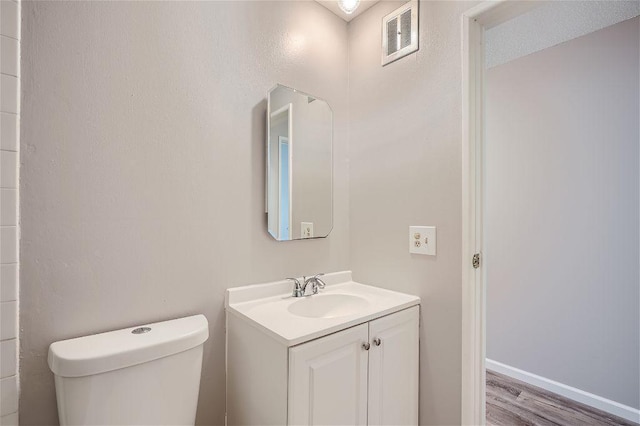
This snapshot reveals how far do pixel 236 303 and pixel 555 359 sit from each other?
219 centimetres

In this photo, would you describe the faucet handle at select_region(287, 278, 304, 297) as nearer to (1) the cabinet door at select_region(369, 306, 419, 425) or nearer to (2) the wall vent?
(1) the cabinet door at select_region(369, 306, 419, 425)

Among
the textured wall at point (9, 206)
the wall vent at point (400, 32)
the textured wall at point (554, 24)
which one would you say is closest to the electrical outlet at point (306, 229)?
the wall vent at point (400, 32)

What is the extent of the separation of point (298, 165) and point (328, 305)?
0.69 meters

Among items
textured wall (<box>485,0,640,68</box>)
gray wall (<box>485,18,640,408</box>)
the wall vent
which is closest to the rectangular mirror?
the wall vent

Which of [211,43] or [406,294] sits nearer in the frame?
[211,43]

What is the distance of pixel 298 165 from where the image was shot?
4.92 feet

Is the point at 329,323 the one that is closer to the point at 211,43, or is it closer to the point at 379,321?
the point at 379,321

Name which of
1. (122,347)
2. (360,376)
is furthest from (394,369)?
(122,347)

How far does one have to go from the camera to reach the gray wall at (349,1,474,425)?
127 cm

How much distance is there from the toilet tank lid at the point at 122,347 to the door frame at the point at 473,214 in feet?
3.35

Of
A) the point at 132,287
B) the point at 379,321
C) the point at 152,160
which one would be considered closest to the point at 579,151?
the point at 379,321

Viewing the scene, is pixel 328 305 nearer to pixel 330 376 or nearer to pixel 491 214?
pixel 330 376

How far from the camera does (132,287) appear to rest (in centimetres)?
107

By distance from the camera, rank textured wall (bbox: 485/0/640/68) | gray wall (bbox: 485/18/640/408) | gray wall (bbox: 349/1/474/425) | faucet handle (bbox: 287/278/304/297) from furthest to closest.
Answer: gray wall (bbox: 485/18/640/408) < textured wall (bbox: 485/0/640/68) < faucet handle (bbox: 287/278/304/297) < gray wall (bbox: 349/1/474/425)
